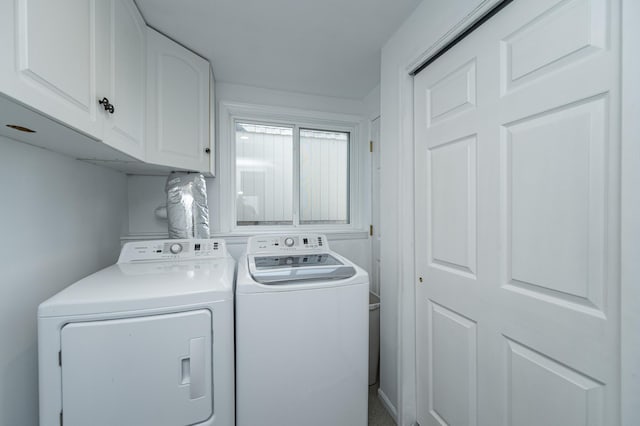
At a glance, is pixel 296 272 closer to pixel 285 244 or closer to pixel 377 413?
pixel 285 244

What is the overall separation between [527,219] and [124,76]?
1832 mm

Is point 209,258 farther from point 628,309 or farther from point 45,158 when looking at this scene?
point 628,309

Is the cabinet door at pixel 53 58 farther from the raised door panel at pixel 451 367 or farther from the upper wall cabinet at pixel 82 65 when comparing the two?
the raised door panel at pixel 451 367

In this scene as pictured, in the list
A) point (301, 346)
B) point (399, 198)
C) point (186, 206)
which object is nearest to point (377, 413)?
point (301, 346)

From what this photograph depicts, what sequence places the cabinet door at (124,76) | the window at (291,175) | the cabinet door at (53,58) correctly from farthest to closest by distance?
1. the window at (291,175)
2. the cabinet door at (124,76)
3. the cabinet door at (53,58)

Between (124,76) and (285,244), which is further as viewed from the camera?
(285,244)

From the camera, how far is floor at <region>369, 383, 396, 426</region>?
1527 mm

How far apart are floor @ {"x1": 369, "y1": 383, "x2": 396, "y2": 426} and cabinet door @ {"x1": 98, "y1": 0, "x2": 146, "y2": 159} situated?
84.2 inches

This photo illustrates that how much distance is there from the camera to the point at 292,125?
2373 millimetres

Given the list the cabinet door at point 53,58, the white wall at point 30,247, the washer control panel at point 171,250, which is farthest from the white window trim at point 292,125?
the cabinet door at point 53,58

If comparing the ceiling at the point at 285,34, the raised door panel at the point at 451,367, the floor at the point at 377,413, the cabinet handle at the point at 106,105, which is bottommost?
the floor at the point at 377,413

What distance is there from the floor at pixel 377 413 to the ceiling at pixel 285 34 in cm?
248

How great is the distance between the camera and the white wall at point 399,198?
4.37 feet

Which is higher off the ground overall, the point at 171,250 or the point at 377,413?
the point at 171,250
